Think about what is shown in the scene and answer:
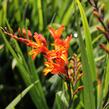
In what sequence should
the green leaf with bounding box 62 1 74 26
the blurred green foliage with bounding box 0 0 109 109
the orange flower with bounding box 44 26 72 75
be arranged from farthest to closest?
the green leaf with bounding box 62 1 74 26, the blurred green foliage with bounding box 0 0 109 109, the orange flower with bounding box 44 26 72 75

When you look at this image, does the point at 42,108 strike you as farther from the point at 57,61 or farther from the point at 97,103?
the point at 57,61

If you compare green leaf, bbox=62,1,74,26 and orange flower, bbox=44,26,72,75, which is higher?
orange flower, bbox=44,26,72,75

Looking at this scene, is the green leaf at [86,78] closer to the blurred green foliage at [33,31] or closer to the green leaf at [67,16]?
the blurred green foliage at [33,31]

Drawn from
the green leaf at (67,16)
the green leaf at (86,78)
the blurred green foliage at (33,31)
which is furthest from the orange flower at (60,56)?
the green leaf at (67,16)

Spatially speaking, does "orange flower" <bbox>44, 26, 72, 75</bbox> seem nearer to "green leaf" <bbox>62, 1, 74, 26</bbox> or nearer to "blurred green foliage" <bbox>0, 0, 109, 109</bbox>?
"blurred green foliage" <bbox>0, 0, 109, 109</bbox>

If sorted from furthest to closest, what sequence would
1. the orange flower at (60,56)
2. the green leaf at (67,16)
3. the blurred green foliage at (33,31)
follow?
the green leaf at (67,16) < the blurred green foliage at (33,31) < the orange flower at (60,56)

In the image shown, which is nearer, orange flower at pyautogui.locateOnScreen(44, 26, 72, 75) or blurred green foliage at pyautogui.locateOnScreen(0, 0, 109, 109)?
orange flower at pyautogui.locateOnScreen(44, 26, 72, 75)

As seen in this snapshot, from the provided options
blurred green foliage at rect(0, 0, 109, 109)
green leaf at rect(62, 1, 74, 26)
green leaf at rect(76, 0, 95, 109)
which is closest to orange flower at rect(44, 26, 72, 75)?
green leaf at rect(76, 0, 95, 109)

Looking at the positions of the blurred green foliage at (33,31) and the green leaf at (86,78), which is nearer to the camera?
the green leaf at (86,78)

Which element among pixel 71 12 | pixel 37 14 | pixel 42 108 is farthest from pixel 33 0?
pixel 42 108

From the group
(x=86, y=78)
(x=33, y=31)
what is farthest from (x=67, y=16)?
(x=86, y=78)

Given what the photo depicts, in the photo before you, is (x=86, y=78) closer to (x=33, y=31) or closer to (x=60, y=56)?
(x=60, y=56)

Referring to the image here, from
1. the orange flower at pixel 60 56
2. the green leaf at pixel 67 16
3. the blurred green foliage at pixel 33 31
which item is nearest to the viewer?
the orange flower at pixel 60 56
